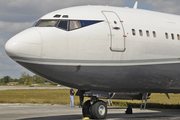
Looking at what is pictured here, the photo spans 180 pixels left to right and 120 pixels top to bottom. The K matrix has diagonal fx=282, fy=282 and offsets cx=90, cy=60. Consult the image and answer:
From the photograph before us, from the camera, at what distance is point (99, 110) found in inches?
583

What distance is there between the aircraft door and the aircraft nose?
357 centimetres

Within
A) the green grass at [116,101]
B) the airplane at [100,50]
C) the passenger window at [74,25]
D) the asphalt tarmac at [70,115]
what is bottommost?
the asphalt tarmac at [70,115]

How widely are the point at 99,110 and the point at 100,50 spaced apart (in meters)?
3.30

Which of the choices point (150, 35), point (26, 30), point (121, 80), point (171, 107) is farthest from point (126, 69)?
point (171, 107)

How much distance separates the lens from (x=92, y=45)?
13.6 meters

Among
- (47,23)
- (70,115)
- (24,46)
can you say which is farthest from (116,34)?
(70,115)

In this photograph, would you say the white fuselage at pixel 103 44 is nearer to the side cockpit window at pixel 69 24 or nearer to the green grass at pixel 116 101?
the side cockpit window at pixel 69 24

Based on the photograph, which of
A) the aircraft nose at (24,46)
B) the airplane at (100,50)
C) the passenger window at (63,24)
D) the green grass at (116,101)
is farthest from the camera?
the green grass at (116,101)

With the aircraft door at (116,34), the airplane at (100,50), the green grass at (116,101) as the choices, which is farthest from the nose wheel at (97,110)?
the green grass at (116,101)

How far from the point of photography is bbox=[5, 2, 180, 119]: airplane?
13188 millimetres

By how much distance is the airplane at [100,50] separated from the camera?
13188mm

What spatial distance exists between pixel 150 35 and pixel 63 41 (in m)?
4.76

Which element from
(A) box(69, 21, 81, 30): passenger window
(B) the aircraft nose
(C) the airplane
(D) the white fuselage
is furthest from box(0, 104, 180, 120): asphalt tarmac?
(A) box(69, 21, 81, 30): passenger window

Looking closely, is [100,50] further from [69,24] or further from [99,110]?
[99,110]
